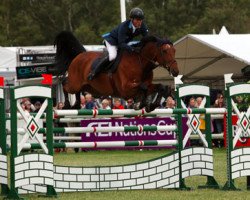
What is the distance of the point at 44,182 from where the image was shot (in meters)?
8.58

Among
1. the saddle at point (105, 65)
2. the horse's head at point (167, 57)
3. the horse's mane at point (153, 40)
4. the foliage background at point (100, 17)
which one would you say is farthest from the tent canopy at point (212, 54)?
the foliage background at point (100, 17)

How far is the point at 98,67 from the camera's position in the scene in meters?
11.3

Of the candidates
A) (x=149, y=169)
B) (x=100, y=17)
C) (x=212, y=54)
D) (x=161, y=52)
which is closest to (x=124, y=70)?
(x=161, y=52)

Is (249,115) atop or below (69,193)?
atop

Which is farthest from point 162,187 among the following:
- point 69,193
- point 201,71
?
point 201,71

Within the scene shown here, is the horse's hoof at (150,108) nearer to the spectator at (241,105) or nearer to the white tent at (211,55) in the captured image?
the spectator at (241,105)

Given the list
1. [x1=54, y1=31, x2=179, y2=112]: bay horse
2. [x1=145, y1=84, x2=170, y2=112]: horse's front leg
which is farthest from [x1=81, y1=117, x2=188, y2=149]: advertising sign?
[x1=145, y1=84, x2=170, y2=112]: horse's front leg

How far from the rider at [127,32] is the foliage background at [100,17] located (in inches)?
1646

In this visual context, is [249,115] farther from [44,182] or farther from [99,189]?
[44,182]

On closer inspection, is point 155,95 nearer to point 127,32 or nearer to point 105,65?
point 127,32

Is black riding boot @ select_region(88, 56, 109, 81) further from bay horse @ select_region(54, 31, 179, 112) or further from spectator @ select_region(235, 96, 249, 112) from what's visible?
spectator @ select_region(235, 96, 249, 112)

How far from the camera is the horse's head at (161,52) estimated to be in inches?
392

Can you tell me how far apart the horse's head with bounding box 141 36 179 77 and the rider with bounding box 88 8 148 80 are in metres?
0.19

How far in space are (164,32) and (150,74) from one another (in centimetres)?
4512
